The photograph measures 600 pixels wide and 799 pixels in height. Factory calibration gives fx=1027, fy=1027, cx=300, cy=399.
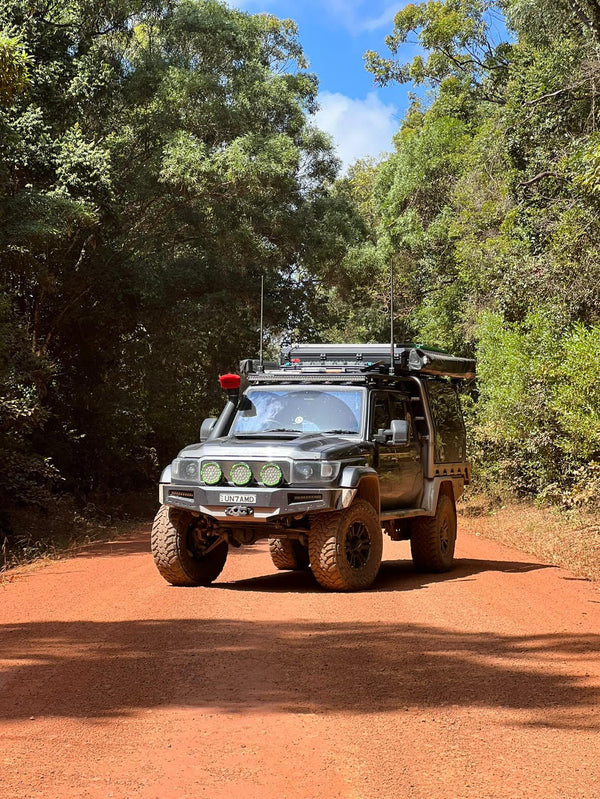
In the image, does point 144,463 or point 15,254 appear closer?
point 15,254

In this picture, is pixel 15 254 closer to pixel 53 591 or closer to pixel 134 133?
pixel 134 133

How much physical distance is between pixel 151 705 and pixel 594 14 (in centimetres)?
1723

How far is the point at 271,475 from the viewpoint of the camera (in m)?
9.95

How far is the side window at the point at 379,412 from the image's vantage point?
1129 cm

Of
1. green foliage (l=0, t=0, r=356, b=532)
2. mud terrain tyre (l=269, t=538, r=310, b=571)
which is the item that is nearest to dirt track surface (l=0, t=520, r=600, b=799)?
mud terrain tyre (l=269, t=538, r=310, b=571)

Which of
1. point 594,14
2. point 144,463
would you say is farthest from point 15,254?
point 594,14

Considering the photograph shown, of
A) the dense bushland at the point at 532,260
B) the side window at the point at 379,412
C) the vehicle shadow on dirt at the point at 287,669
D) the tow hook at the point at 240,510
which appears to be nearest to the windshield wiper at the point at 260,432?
the side window at the point at 379,412

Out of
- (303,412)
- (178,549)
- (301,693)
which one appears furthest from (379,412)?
(301,693)

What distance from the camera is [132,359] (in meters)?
28.6

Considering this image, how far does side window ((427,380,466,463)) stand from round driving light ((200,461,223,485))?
139 inches

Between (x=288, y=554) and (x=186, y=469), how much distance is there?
2.40 meters

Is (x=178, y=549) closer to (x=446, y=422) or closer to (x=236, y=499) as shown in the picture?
(x=236, y=499)

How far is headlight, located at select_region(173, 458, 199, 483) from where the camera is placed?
34.0ft

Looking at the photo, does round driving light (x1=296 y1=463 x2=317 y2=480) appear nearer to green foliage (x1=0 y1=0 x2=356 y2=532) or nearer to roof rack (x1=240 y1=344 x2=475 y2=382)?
roof rack (x1=240 y1=344 x2=475 y2=382)
